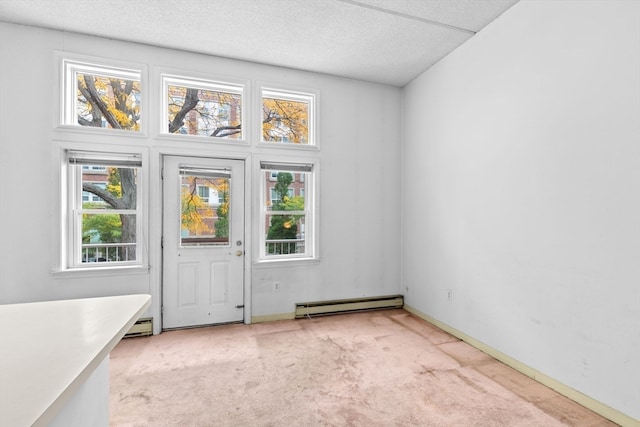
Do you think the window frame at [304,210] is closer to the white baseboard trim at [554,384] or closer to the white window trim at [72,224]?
the white window trim at [72,224]

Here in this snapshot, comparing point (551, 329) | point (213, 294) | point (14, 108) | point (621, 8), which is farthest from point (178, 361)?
point (621, 8)

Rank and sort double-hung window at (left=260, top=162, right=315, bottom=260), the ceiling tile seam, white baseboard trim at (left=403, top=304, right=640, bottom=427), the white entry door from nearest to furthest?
white baseboard trim at (left=403, top=304, right=640, bottom=427)
the ceiling tile seam
the white entry door
double-hung window at (left=260, top=162, right=315, bottom=260)

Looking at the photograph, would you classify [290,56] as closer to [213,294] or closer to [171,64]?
[171,64]

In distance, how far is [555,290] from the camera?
2.53 m

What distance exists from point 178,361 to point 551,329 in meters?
3.28

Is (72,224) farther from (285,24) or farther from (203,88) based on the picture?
(285,24)

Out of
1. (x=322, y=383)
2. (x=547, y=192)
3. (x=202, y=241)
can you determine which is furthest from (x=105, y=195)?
(x=547, y=192)

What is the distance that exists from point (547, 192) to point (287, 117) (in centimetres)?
311

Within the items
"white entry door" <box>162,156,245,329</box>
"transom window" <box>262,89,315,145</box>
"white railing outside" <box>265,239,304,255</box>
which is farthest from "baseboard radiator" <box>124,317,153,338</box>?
"transom window" <box>262,89,315,145</box>

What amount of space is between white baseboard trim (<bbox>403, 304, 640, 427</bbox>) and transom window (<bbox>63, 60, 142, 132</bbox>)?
439 centimetres

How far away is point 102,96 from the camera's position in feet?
12.0

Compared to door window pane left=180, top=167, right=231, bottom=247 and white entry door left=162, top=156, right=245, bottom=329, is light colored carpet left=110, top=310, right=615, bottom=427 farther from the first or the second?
door window pane left=180, top=167, right=231, bottom=247

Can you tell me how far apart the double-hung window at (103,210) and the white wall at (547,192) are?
3.67 meters

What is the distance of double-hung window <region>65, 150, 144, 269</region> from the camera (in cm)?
344
